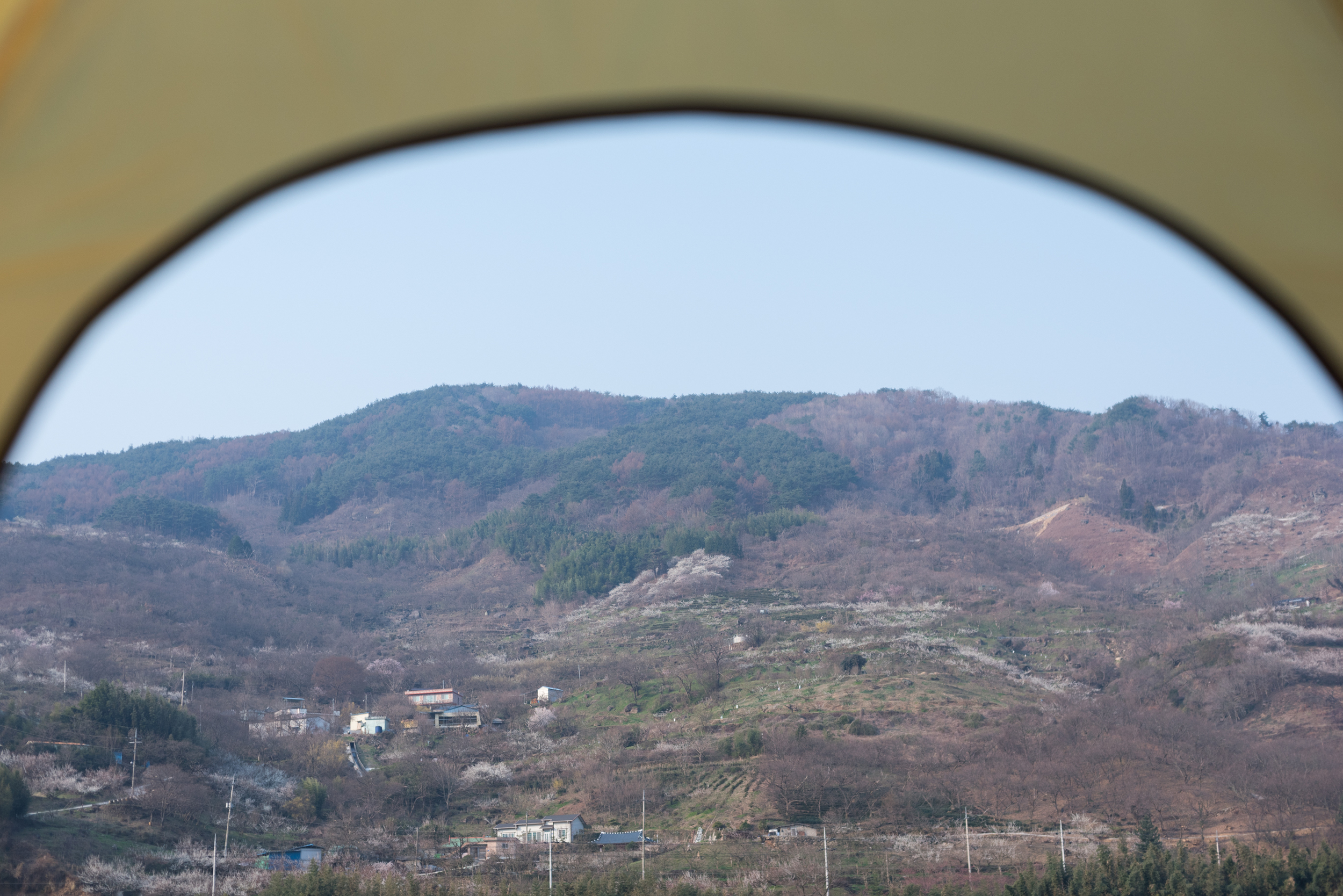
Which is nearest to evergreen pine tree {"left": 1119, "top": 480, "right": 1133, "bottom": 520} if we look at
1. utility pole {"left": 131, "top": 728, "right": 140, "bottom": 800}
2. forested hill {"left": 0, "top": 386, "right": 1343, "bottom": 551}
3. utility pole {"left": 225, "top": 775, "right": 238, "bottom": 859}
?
forested hill {"left": 0, "top": 386, "right": 1343, "bottom": 551}

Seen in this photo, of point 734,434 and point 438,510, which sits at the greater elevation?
point 734,434

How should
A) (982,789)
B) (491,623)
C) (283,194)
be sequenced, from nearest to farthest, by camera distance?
(283,194)
(982,789)
(491,623)

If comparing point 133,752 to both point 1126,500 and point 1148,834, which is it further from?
point 1126,500

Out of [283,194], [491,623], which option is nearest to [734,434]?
[491,623]

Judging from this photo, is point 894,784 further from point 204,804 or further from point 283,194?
point 283,194

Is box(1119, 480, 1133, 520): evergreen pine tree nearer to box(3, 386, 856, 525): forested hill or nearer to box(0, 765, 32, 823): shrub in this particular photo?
box(3, 386, 856, 525): forested hill

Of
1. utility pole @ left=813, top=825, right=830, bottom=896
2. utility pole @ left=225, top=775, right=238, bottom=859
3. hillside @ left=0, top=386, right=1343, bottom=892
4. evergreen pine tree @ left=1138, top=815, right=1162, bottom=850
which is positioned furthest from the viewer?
hillside @ left=0, top=386, right=1343, bottom=892

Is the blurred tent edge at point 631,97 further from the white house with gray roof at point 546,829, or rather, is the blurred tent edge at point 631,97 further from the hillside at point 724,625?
the white house with gray roof at point 546,829

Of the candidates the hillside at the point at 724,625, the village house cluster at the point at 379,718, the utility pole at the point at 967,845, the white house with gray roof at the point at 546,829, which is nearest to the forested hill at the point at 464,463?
the hillside at the point at 724,625
